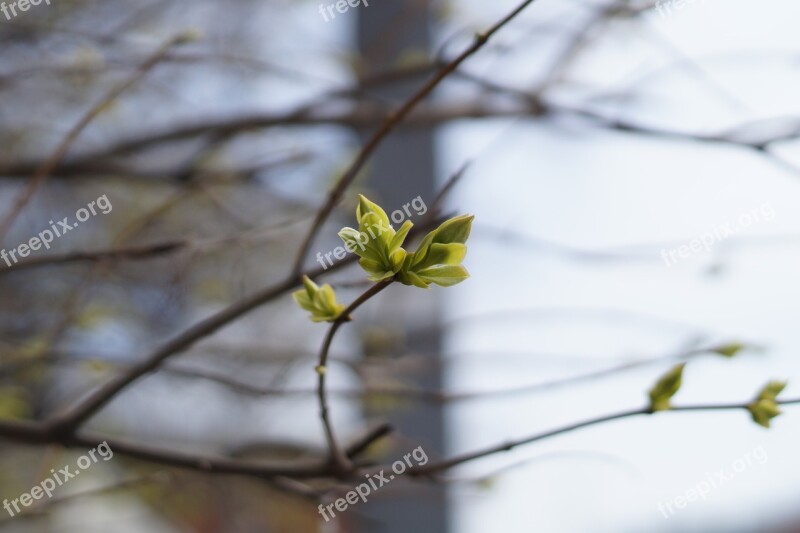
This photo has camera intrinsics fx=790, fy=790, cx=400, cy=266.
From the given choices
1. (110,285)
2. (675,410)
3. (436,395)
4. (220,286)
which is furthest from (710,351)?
(110,285)

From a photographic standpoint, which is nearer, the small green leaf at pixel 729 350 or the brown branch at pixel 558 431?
the brown branch at pixel 558 431

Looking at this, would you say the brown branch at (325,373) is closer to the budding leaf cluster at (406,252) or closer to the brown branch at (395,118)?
the budding leaf cluster at (406,252)

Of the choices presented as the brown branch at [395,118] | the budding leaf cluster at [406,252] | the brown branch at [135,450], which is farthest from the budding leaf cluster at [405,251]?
the brown branch at [135,450]

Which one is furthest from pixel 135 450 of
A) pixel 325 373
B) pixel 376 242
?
pixel 376 242

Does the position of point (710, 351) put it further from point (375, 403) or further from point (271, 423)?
point (271, 423)

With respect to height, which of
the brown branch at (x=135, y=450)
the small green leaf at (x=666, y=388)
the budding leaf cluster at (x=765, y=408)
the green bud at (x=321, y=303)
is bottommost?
the brown branch at (x=135, y=450)

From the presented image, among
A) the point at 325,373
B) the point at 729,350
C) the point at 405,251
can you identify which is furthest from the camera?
the point at 729,350

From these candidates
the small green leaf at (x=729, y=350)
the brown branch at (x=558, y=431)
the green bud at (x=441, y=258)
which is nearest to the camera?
the green bud at (x=441, y=258)

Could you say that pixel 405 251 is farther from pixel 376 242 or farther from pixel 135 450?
pixel 135 450
